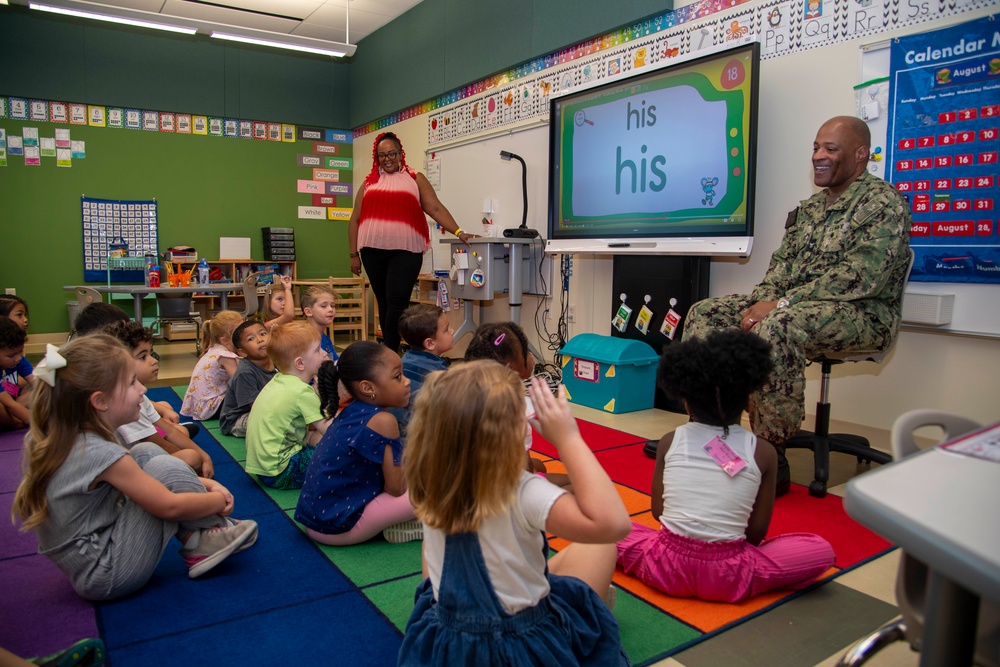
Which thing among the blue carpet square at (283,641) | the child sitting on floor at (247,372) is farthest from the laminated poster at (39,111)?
the blue carpet square at (283,641)

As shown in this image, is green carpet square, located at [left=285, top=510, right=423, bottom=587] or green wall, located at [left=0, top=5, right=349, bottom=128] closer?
green carpet square, located at [left=285, top=510, right=423, bottom=587]

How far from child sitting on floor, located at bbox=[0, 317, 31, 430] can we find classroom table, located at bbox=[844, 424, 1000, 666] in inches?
138

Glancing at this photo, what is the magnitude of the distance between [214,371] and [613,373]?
2092 millimetres

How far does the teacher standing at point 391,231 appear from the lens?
15.5ft

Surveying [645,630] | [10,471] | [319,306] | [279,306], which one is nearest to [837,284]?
[645,630]

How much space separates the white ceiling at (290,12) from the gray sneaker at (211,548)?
5.63 meters

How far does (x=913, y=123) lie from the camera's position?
2.97 metres

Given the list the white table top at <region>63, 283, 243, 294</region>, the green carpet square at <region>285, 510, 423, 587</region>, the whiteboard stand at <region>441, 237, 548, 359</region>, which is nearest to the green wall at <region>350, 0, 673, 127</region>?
the whiteboard stand at <region>441, 237, 548, 359</region>

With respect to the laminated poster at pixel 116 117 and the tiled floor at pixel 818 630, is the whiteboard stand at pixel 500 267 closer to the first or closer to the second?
the tiled floor at pixel 818 630

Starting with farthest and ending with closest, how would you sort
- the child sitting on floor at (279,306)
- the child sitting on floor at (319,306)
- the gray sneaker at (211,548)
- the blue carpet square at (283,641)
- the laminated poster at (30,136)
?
the laminated poster at (30,136)
the child sitting on floor at (279,306)
the child sitting on floor at (319,306)
the gray sneaker at (211,548)
the blue carpet square at (283,641)

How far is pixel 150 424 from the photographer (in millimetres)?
2322

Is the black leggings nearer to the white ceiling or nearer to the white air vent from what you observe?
the white ceiling

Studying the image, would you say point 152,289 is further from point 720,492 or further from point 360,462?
point 720,492

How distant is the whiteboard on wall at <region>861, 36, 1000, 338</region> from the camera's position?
2797 mm
